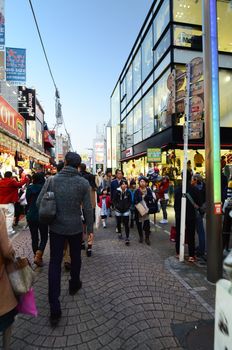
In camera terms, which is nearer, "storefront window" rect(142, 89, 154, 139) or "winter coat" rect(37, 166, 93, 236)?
"winter coat" rect(37, 166, 93, 236)

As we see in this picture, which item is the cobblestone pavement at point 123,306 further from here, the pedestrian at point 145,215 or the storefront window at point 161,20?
the storefront window at point 161,20

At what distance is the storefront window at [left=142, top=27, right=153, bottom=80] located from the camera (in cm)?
1872

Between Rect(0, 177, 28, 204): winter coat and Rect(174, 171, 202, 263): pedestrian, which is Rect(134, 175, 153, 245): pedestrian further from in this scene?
Rect(0, 177, 28, 204): winter coat

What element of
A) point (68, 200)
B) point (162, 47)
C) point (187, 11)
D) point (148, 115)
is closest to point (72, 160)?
point (68, 200)

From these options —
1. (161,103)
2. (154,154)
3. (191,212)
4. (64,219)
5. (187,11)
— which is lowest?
(191,212)

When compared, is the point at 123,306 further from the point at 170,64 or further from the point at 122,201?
the point at 170,64

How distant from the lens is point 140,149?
21.2 meters

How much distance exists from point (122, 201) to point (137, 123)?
16.9 metres

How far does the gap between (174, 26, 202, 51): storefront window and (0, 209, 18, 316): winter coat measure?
1563 cm

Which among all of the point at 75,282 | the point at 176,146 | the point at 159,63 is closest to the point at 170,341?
the point at 75,282

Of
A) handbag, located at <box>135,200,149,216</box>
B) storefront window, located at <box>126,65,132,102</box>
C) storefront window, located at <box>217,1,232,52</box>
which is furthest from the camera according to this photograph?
storefront window, located at <box>126,65,132,102</box>

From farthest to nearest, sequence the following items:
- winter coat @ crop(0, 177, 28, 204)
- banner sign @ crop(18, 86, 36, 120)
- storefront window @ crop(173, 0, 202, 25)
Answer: banner sign @ crop(18, 86, 36, 120) < storefront window @ crop(173, 0, 202, 25) < winter coat @ crop(0, 177, 28, 204)

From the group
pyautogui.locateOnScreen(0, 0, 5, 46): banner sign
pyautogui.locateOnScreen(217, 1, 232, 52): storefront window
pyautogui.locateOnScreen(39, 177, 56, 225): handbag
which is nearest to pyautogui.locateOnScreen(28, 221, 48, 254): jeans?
pyautogui.locateOnScreen(39, 177, 56, 225): handbag

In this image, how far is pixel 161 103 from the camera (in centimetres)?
1647
